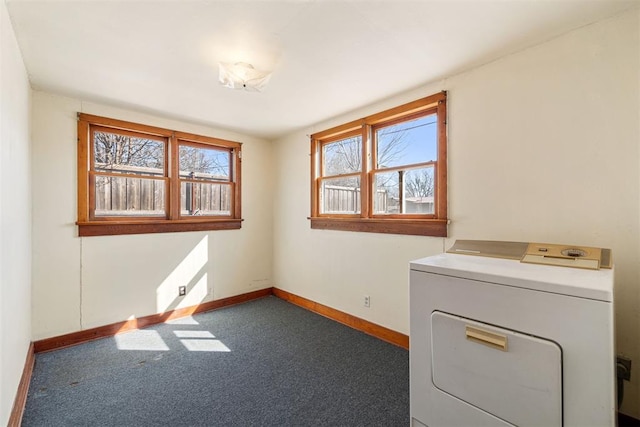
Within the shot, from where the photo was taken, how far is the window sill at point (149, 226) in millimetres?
2760

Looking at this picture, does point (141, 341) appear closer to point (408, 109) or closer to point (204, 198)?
point (204, 198)

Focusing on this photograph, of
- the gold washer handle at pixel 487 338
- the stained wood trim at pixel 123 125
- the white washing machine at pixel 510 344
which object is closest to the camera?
the white washing machine at pixel 510 344

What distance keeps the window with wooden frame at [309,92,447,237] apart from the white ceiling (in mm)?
354

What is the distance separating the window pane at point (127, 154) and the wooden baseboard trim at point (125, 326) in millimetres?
1602

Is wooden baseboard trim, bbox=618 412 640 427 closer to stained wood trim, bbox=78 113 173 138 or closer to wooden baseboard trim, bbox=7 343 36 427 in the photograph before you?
wooden baseboard trim, bbox=7 343 36 427

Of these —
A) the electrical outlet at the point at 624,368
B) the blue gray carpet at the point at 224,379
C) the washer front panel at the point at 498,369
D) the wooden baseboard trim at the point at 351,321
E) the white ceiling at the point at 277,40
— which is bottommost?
the blue gray carpet at the point at 224,379

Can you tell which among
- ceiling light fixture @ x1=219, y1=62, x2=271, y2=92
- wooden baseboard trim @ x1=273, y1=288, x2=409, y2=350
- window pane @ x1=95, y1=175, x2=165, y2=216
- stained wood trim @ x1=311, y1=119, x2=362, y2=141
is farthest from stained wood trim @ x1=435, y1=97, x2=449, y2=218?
window pane @ x1=95, y1=175, x2=165, y2=216

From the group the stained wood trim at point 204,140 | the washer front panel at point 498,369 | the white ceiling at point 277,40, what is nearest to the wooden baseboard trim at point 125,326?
the stained wood trim at point 204,140

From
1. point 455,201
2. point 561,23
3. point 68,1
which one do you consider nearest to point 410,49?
point 561,23

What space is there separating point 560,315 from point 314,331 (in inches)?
91.8

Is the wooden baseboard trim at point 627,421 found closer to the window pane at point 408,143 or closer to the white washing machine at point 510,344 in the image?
the white washing machine at point 510,344

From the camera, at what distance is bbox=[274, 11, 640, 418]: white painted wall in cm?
157

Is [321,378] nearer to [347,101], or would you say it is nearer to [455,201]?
[455,201]

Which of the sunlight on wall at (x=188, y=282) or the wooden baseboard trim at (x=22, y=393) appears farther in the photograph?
the sunlight on wall at (x=188, y=282)
